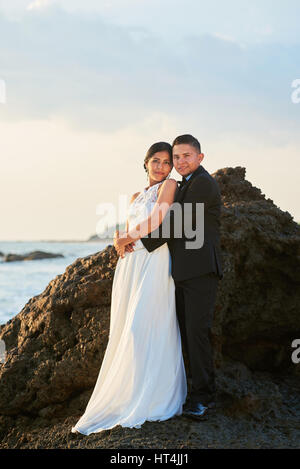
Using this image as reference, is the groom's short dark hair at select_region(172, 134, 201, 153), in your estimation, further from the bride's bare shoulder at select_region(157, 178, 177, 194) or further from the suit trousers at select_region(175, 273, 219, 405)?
the suit trousers at select_region(175, 273, 219, 405)

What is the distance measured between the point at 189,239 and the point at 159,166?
0.78 metres

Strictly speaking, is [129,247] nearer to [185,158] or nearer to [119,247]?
[119,247]

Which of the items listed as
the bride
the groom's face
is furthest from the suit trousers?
the groom's face

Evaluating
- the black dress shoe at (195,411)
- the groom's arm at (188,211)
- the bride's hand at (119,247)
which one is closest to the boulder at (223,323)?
the bride's hand at (119,247)

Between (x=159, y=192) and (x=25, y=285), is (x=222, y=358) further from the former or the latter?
(x=25, y=285)

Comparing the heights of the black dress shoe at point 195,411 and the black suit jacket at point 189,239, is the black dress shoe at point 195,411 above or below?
below

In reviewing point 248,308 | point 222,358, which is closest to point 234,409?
point 222,358

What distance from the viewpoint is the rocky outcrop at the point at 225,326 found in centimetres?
464

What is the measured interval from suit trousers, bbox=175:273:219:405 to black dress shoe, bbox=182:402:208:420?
1.6 inches

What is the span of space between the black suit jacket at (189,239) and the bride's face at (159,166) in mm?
271

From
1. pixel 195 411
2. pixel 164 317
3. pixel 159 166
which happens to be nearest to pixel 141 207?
pixel 159 166

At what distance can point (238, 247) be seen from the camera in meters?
4.84

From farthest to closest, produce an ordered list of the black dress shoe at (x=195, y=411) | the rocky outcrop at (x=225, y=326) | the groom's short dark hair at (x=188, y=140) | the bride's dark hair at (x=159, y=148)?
the rocky outcrop at (x=225, y=326) → the bride's dark hair at (x=159, y=148) → the groom's short dark hair at (x=188, y=140) → the black dress shoe at (x=195, y=411)

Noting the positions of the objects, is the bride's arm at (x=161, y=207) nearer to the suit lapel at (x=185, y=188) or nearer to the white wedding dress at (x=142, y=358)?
the suit lapel at (x=185, y=188)
